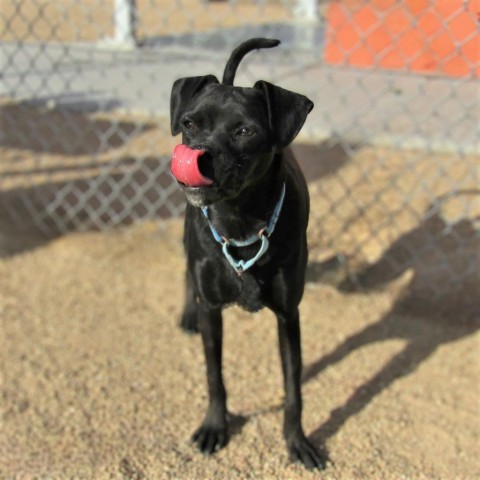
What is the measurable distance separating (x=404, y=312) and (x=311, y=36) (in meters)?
8.51

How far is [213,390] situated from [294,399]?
32 centimetres

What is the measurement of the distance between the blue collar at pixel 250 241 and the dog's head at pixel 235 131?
19 centimetres

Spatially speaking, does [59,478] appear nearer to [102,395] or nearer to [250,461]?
[102,395]

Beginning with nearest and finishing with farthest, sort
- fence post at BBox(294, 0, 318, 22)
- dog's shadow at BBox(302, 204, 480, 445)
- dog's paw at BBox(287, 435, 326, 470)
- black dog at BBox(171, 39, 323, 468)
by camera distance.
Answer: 1. black dog at BBox(171, 39, 323, 468)
2. dog's paw at BBox(287, 435, 326, 470)
3. dog's shadow at BBox(302, 204, 480, 445)
4. fence post at BBox(294, 0, 318, 22)

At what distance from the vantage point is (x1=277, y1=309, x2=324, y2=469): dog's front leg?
2447 millimetres

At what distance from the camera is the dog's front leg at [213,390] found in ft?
8.15

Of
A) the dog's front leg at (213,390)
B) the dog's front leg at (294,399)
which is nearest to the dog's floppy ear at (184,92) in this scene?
the dog's front leg at (213,390)

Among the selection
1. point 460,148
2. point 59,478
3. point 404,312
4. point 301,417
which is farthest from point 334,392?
point 460,148

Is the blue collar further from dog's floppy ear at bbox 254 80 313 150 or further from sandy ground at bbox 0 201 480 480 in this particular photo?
sandy ground at bbox 0 201 480 480

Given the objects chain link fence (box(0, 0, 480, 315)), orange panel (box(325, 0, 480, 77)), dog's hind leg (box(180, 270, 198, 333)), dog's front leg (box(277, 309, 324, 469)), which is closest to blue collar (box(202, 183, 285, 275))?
dog's front leg (box(277, 309, 324, 469))

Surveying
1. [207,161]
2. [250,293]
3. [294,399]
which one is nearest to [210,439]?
[294,399]

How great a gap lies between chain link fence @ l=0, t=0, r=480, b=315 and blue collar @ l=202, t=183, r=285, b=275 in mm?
1566

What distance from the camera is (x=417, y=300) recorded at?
3582mm

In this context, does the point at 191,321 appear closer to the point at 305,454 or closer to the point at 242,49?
the point at 305,454
